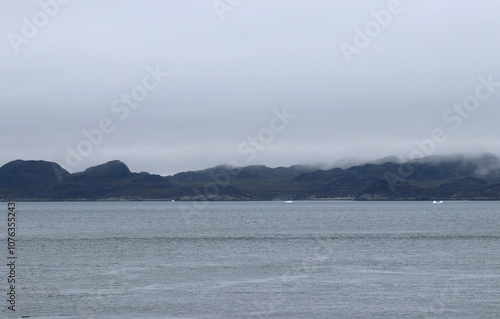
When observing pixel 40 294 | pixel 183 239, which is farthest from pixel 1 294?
pixel 183 239

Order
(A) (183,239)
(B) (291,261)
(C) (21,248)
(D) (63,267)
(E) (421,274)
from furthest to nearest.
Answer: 1. (A) (183,239)
2. (C) (21,248)
3. (B) (291,261)
4. (D) (63,267)
5. (E) (421,274)

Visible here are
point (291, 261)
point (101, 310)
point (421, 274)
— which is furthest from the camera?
point (291, 261)

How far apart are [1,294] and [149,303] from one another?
13.5m

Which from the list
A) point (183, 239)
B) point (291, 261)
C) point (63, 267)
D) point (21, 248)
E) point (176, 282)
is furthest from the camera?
point (183, 239)

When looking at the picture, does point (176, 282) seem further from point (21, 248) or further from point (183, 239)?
point (183, 239)

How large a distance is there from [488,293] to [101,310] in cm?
3059

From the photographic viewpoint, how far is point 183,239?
479ft

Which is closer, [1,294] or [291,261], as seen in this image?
[1,294]

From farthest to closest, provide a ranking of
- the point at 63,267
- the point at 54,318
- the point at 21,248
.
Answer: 1. the point at 21,248
2. the point at 63,267
3. the point at 54,318

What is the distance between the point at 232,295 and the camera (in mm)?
64125

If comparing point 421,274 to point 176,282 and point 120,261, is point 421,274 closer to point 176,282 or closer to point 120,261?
point 176,282

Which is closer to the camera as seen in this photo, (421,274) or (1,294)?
(1,294)

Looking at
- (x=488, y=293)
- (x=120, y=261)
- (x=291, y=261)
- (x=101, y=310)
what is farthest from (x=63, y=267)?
(x=488, y=293)

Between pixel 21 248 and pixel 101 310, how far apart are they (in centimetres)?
6917
